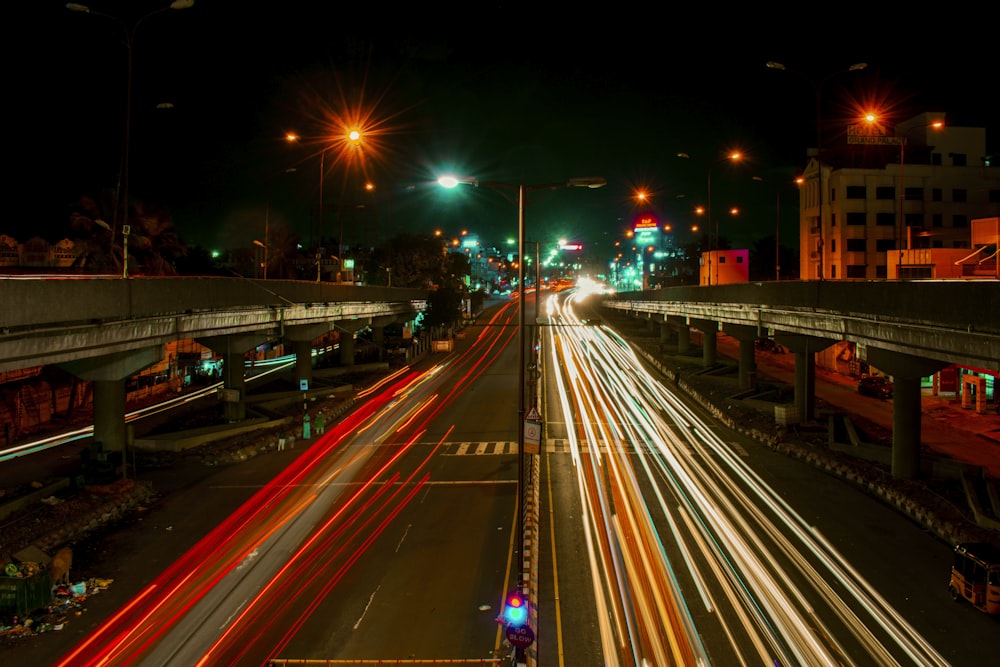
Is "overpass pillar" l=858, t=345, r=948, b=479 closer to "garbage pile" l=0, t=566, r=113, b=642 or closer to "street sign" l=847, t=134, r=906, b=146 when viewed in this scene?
"street sign" l=847, t=134, r=906, b=146

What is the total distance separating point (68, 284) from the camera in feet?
57.7

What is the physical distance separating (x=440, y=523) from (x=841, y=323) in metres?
15.8

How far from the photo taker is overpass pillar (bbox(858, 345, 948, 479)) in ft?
73.8

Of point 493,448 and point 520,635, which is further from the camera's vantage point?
point 493,448

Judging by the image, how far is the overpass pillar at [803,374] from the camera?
32866mm

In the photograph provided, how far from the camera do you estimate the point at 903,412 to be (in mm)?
22797

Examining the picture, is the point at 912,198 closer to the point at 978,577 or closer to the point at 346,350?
the point at 346,350

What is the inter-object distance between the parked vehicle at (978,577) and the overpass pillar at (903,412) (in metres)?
8.84

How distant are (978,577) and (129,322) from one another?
22549mm

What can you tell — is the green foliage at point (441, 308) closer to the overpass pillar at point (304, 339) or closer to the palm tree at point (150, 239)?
the overpass pillar at point (304, 339)

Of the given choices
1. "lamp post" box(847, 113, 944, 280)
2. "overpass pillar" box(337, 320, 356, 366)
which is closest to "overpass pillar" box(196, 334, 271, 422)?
"overpass pillar" box(337, 320, 356, 366)

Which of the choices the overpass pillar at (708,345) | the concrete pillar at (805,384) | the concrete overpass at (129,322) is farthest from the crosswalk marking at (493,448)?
the overpass pillar at (708,345)

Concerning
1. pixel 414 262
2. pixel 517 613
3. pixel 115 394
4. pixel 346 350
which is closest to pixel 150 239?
pixel 346 350

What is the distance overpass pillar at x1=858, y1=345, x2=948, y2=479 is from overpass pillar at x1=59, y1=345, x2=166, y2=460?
80.5 ft
